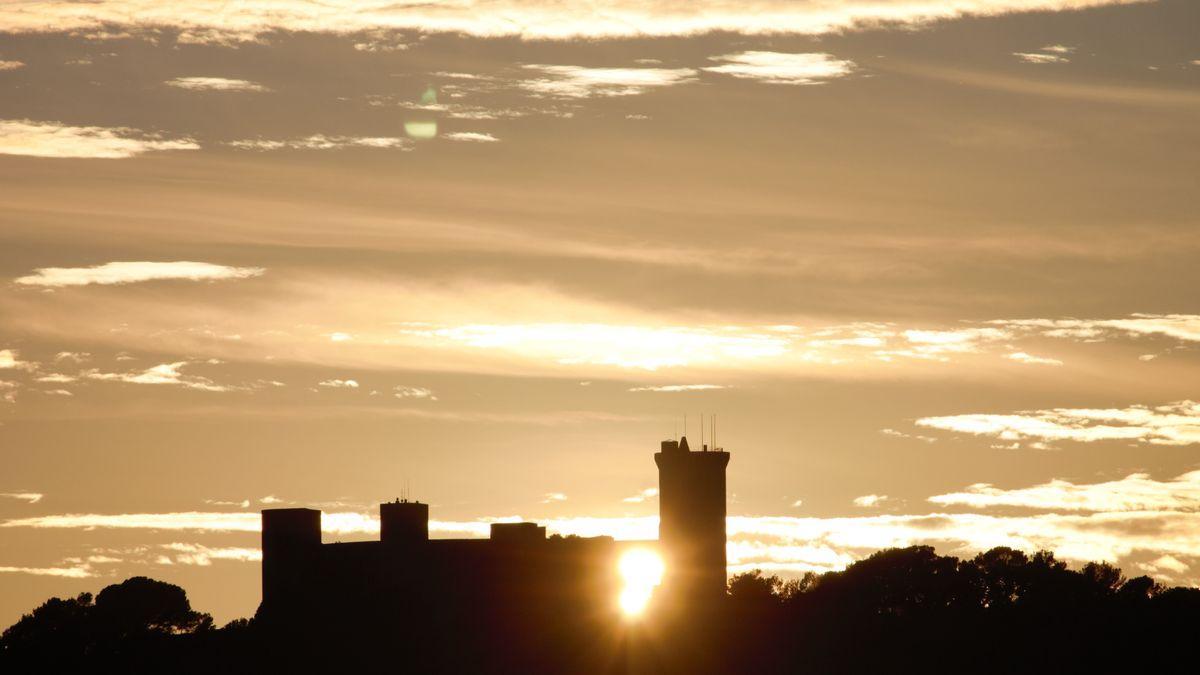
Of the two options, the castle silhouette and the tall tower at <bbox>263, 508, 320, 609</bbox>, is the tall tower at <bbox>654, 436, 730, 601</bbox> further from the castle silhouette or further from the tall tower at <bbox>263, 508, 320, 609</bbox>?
the tall tower at <bbox>263, 508, 320, 609</bbox>

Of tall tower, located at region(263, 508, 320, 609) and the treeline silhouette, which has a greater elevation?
tall tower, located at region(263, 508, 320, 609)

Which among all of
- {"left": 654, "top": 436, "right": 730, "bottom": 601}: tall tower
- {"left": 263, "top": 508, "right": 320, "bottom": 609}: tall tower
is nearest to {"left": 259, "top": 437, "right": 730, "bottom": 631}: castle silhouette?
{"left": 263, "top": 508, "right": 320, "bottom": 609}: tall tower

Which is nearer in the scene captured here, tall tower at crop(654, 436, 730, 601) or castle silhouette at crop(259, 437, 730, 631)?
castle silhouette at crop(259, 437, 730, 631)

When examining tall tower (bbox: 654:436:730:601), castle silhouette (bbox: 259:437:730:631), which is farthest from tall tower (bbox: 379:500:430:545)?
tall tower (bbox: 654:436:730:601)

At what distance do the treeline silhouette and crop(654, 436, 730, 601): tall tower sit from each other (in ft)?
5.51

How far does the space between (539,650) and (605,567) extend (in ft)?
27.0

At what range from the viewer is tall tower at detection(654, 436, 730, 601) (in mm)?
135750

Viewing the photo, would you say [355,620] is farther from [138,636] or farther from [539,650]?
[138,636]

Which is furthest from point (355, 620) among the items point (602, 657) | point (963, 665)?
point (963, 665)

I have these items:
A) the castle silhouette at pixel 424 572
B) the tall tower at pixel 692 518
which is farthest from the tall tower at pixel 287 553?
the tall tower at pixel 692 518

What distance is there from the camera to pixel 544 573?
124 metres

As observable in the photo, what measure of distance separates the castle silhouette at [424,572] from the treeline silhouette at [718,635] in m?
0.55

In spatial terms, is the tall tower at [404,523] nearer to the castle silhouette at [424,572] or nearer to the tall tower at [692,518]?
the castle silhouette at [424,572]

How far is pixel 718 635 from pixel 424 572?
61.4ft
